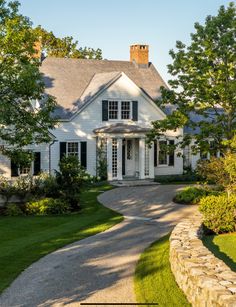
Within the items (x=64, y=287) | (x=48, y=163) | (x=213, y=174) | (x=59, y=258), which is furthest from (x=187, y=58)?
(x=64, y=287)

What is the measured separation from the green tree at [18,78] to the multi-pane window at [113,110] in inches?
537

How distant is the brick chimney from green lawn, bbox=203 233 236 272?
89.1 feet

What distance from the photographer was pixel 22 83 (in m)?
21.3

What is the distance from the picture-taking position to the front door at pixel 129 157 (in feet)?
121

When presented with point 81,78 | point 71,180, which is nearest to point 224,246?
point 71,180

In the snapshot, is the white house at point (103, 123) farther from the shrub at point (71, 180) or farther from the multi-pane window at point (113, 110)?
the shrub at point (71, 180)

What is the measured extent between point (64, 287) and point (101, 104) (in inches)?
982

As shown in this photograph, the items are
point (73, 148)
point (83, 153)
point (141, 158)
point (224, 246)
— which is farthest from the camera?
point (141, 158)

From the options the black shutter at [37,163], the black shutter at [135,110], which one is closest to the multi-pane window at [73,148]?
the black shutter at [37,163]

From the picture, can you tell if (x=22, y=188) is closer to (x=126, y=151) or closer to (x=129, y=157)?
(x=126, y=151)

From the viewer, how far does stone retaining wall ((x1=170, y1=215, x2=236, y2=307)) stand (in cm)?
950

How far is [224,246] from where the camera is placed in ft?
51.8

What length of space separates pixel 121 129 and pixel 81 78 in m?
6.60

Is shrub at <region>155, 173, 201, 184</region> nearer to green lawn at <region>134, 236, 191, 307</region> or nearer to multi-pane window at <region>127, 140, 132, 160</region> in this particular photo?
multi-pane window at <region>127, 140, 132, 160</region>
